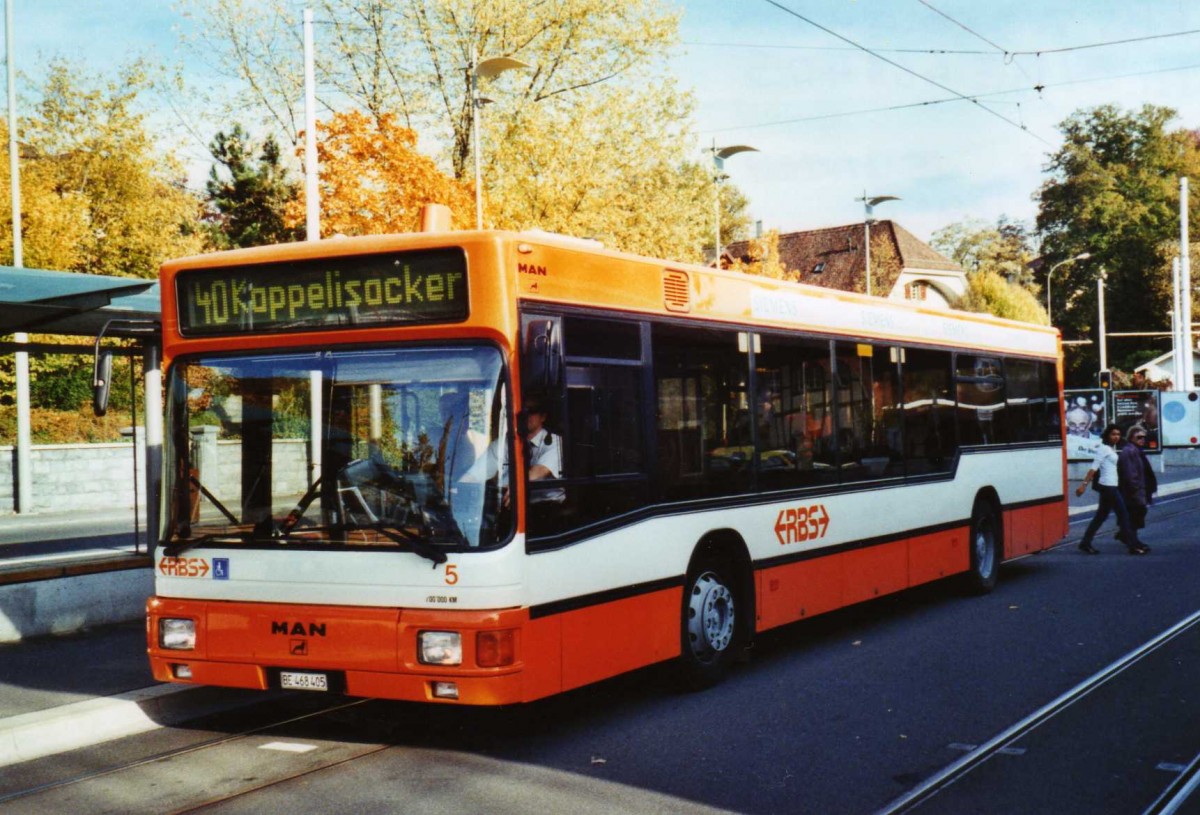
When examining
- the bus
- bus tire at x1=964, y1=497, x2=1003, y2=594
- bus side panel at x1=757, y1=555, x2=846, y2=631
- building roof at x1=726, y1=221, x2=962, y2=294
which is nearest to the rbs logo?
bus side panel at x1=757, y1=555, x2=846, y2=631

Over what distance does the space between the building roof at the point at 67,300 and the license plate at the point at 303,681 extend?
3817 millimetres

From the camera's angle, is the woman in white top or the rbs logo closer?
the rbs logo

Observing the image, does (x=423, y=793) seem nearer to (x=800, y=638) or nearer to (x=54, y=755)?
(x=54, y=755)

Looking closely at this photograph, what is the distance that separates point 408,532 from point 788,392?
12.9ft

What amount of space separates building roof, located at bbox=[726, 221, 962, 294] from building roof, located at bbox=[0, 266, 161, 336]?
63531mm

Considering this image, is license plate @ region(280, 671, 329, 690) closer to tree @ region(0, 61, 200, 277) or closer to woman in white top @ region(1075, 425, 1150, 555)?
woman in white top @ region(1075, 425, 1150, 555)

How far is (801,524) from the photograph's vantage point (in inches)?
387

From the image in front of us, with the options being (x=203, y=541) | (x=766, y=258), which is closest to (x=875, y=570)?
(x=203, y=541)

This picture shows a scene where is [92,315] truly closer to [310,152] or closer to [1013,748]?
[1013,748]

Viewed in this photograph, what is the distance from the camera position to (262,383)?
7.24m

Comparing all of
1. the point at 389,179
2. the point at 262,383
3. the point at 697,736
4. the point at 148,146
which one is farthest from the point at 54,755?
the point at 148,146

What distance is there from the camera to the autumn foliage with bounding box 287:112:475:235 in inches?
1037

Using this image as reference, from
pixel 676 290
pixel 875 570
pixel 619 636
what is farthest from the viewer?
pixel 875 570

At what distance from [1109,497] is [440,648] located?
13.1 m
